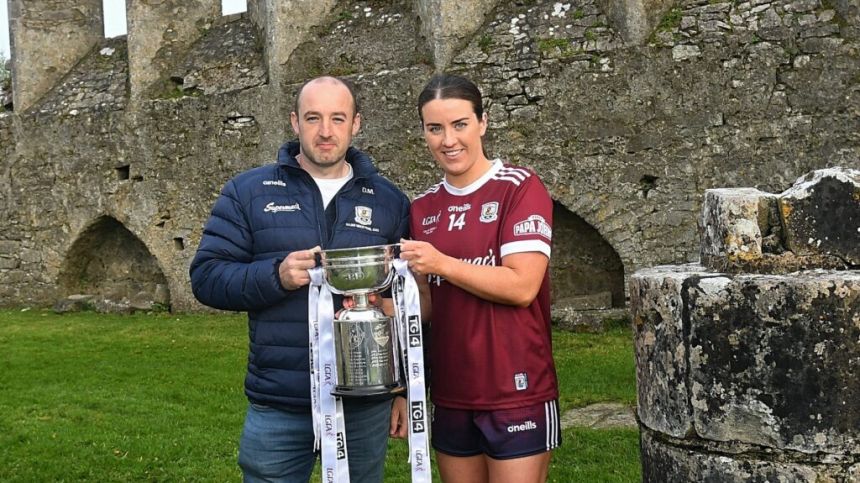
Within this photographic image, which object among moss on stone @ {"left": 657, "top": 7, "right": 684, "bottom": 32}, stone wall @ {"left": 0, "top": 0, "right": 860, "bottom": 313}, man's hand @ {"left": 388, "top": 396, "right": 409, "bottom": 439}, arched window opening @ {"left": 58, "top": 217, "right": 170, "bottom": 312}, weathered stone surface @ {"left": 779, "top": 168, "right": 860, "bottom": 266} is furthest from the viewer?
arched window opening @ {"left": 58, "top": 217, "right": 170, "bottom": 312}

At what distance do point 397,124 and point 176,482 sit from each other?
6701 millimetres

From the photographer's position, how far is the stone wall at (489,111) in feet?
29.9

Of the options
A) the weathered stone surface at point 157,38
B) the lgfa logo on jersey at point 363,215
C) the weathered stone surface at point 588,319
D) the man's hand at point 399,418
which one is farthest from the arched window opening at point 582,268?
the lgfa logo on jersey at point 363,215

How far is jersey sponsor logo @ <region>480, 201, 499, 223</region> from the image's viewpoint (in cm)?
264

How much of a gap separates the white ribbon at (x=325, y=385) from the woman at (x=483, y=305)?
0.31 meters

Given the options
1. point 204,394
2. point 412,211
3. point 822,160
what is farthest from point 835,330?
point 822,160

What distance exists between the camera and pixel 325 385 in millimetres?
2643

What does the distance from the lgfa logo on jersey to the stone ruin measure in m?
0.99

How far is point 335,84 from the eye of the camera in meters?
2.88

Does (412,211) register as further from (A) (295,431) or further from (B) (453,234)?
(A) (295,431)

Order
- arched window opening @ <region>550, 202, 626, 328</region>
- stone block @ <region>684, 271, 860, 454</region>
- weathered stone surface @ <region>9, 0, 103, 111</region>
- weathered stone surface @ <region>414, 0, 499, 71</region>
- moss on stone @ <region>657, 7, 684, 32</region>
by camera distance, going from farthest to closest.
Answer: weathered stone surface @ <region>9, 0, 103, 111</region> → weathered stone surface @ <region>414, 0, 499, 71</region> → arched window opening @ <region>550, 202, 626, 328</region> → moss on stone @ <region>657, 7, 684, 32</region> → stone block @ <region>684, 271, 860, 454</region>

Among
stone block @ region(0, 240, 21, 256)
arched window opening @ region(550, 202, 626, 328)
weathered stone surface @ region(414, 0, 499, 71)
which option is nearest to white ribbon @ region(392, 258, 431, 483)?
arched window opening @ region(550, 202, 626, 328)

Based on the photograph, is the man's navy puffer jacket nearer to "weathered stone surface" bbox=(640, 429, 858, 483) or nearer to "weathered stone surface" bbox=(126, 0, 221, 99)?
"weathered stone surface" bbox=(640, 429, 858, 483)

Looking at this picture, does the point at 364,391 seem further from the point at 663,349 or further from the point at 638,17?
the point at 638,17
